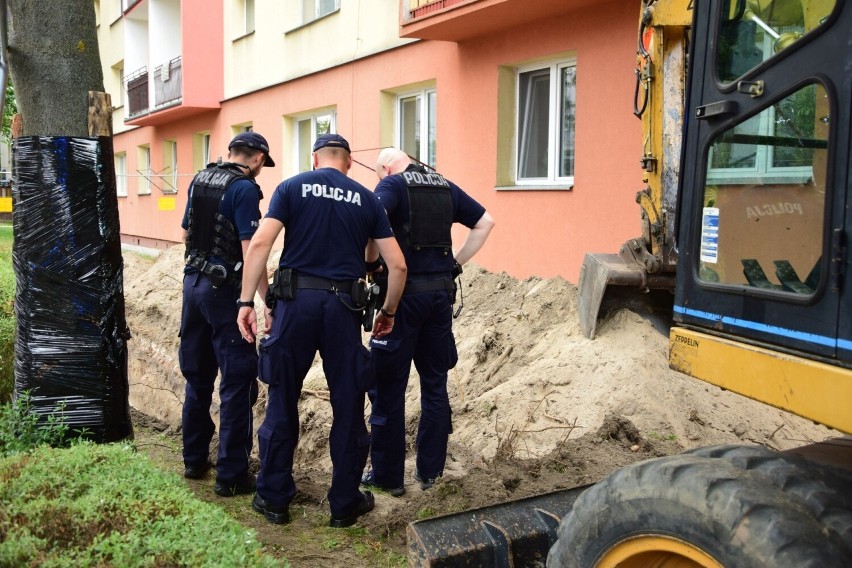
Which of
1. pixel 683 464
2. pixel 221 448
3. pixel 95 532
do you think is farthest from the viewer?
pixel 221 448

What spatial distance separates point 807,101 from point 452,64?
28.4 ft

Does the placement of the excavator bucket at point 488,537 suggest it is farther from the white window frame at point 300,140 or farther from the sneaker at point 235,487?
the white window frame at point 300,140

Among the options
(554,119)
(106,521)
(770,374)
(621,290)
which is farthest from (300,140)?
(770,374)

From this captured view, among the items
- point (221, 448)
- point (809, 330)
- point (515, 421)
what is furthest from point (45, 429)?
point (809, 330)

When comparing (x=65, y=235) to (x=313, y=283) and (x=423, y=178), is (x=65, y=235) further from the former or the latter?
(x=423, y=178)

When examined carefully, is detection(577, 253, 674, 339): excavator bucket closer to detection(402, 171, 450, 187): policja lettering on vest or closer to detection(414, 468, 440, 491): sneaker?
detection(402, 171, 450, 187): policja lettering on vest

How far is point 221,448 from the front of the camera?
495 centimetres

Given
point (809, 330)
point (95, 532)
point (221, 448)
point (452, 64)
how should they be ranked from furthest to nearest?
point (452, 64), point (221, 448), point (95, 532), point (809, 330)

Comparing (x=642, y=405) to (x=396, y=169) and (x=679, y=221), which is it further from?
(x=679, y=221)

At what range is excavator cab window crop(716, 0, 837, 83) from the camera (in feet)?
6.88

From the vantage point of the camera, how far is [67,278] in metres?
4.77

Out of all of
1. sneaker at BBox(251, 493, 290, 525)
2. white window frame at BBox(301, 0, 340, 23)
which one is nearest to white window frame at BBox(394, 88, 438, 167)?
white window frame at BBox(301, 0, 340, 23)

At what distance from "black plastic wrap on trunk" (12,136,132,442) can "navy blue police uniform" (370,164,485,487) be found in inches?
64.3

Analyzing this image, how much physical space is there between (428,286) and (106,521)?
8.26ft
